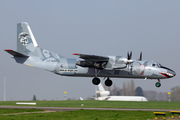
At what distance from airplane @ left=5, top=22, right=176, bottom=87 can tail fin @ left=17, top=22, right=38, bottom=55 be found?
19 centimetres

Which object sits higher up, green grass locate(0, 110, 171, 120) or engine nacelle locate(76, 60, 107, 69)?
engine nacelle locate(76, 60, 107, 69)

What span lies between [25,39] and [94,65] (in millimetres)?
13354

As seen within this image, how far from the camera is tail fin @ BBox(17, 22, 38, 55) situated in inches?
1750

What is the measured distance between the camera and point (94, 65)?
3928 cm

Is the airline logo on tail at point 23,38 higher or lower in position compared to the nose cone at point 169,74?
higher

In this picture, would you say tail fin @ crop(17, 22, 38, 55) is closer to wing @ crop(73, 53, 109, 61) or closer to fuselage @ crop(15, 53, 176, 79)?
fuselage @ crop(15, 53, 176, 79)

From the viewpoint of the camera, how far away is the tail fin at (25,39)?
146 ft

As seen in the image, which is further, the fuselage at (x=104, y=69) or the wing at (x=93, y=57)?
the fuselage at (x=104, y=69)

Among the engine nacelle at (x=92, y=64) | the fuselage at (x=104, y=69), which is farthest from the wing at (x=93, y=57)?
the fuselage at (x=104, y=69)

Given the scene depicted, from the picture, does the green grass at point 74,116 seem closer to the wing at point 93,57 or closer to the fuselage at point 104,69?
the fuselage at point 104,69

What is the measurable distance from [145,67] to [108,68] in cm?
545

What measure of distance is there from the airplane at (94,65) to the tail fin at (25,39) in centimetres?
19

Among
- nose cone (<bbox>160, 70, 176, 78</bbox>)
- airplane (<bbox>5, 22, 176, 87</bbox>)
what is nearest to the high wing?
airplane (<bbox>5, 22, 176, 87</bbox>)

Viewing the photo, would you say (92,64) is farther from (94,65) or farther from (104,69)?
(104,69)
